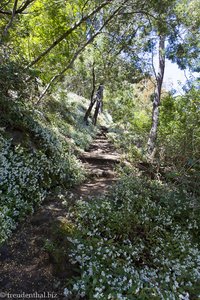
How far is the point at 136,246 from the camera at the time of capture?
386 centimetres

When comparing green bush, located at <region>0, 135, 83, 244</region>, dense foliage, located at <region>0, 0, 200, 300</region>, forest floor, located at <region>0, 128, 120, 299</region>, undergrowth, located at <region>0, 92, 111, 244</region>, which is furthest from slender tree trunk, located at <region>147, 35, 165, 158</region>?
forest floor, located at <region>0, 128, 120, 299</region>

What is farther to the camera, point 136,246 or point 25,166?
point 25,166

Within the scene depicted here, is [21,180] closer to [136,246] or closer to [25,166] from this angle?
[25,166]

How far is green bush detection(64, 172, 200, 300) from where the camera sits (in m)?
2.99

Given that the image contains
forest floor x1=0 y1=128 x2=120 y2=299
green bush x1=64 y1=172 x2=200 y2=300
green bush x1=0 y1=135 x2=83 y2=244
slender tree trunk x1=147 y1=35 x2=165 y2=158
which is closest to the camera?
forest floor x1=0 y1=128 x2=120 y2=299

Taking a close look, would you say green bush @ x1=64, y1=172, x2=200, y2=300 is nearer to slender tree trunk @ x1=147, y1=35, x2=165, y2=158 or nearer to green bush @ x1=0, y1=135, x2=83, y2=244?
green bush @ x1=0, y1=135, x2=83, y2=244

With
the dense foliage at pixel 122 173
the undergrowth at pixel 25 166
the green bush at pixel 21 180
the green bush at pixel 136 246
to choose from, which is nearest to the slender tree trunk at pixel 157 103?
the dense foliage at pixel 122 173

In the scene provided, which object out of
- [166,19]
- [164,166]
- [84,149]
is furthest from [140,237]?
[166,19]

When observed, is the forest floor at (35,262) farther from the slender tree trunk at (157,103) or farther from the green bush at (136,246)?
the slender tree trunk at (157,103)

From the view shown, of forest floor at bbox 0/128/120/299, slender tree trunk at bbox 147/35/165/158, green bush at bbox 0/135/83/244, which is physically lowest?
forest floor at bbox 0/128/120/299

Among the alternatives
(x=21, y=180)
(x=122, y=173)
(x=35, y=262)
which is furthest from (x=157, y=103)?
(x=35, y=262)

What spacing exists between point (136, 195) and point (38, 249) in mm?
2429

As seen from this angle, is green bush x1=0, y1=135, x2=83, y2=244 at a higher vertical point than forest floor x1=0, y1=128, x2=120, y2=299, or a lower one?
higher

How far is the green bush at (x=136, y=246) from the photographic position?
9.80ft
